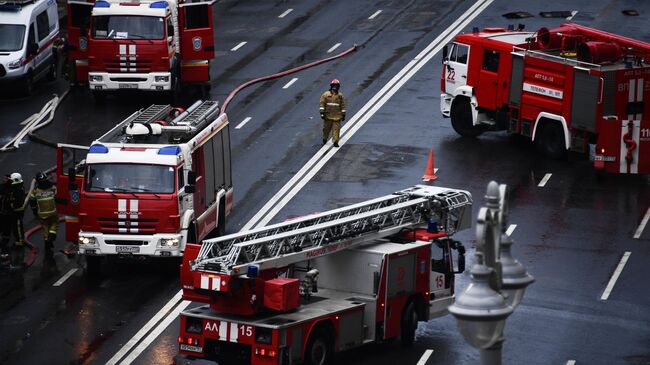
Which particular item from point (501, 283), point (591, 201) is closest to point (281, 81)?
point (591, 201)

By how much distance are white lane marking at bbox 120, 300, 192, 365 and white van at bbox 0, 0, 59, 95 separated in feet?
57.9

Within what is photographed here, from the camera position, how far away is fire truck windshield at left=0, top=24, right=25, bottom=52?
43.2 meters

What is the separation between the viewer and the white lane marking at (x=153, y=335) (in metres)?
24.4

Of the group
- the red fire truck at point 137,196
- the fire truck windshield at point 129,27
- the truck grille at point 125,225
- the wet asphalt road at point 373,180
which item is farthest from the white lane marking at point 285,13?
the truck grille at point 125,225

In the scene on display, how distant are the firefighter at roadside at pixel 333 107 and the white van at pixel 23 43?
33.2 feet

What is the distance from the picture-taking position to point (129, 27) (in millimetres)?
41531

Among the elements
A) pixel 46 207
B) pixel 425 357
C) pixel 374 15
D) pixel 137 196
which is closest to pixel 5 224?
pixel 46 207

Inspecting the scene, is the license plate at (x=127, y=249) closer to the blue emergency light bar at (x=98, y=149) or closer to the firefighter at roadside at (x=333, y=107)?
the blue emergency light bar at (x=98, y=149)

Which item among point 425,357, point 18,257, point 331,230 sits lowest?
point 18,257

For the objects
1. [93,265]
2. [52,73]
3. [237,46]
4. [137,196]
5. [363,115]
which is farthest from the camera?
[237,46]

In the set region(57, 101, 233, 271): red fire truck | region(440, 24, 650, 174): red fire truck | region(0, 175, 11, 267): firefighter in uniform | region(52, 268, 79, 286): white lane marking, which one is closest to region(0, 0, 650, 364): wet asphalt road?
region(52, 268, 79, 286): white lane marking

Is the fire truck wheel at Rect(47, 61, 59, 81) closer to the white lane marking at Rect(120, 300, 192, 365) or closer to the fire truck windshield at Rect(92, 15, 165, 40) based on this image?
the fire truck windshield at Rect(92, 15, 165, 40)

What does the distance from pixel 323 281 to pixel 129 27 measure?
18801 millimetres

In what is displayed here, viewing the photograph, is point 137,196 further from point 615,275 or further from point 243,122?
point 243,122
